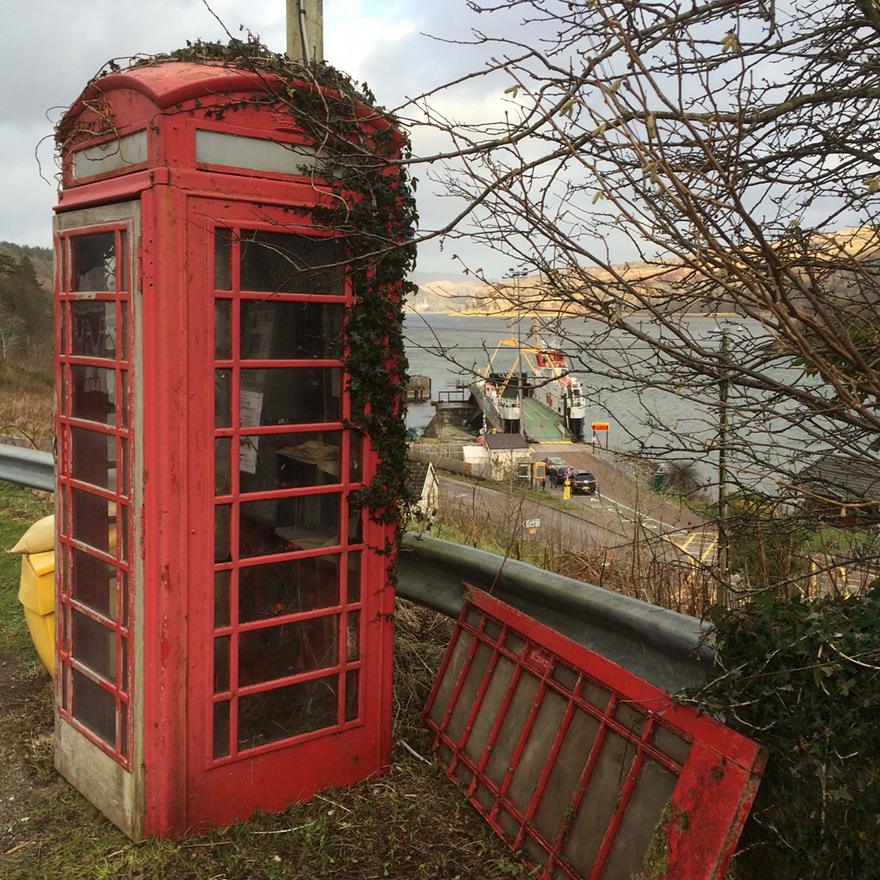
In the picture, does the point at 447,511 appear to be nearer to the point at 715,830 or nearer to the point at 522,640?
the point at 522,640

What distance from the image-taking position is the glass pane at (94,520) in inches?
129

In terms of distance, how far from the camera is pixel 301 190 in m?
3.17

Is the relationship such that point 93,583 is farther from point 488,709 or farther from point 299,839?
point 488,709

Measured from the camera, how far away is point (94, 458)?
11.1 ft

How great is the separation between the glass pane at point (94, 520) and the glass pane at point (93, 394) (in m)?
0.33

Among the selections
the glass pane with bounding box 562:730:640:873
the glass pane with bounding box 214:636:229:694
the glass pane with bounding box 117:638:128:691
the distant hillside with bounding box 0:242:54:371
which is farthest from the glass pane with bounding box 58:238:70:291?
the distant hillside with bounding box 0:242:54:371

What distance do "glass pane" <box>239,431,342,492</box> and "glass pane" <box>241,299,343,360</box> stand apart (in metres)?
0.32

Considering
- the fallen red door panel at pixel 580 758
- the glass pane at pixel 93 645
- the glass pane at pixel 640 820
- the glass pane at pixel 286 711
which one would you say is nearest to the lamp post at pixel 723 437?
the fallen red door panel at pixel 580 758

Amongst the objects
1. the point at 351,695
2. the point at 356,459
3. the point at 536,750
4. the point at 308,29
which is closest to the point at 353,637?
the point at 351,695

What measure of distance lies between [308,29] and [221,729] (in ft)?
9.96

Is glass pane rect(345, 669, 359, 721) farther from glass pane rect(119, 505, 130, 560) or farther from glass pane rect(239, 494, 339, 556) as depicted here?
glass pane rect(119, 505, 130, 560)

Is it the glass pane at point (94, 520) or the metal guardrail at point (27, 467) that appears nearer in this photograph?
the glass pane at point (94, 520)

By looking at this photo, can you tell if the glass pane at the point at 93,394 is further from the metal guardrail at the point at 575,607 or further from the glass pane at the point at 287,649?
the metal guardrail at the point at 575,607

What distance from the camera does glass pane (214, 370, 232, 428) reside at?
305 centimetres
